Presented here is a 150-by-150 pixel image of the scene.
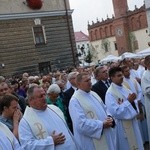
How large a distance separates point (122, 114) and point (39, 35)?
2107cm

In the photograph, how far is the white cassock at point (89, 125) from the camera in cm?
616

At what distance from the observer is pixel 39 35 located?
2742 centimetres

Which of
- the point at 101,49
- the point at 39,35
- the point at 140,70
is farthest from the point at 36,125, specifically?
the point at 101,49

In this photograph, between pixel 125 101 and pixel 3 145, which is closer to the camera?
pixel 3 145

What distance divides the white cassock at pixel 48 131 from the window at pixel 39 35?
21804 millimetres

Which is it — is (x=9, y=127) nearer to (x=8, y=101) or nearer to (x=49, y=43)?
(x=8, y=101)

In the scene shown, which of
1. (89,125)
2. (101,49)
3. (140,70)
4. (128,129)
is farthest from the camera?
(101,49)

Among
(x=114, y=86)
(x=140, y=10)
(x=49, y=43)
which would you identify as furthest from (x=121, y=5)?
(x=114, y=86)

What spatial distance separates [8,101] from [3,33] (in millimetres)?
20692

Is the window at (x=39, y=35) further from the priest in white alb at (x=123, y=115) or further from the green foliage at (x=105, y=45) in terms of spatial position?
the green foliage at (x=105, y=45)

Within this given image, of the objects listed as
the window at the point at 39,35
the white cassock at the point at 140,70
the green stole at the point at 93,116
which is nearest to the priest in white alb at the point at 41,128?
the green stole at the point at 93,116

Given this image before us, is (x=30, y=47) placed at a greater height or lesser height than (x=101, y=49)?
greater

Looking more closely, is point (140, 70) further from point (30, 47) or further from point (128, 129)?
point (30, 47)

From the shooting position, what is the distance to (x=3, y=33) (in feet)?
83.6
